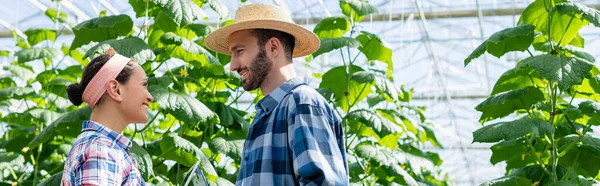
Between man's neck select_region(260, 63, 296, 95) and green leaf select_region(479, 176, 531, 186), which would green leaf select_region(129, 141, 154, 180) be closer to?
green leaf select_region(479, 176, 531, 186)

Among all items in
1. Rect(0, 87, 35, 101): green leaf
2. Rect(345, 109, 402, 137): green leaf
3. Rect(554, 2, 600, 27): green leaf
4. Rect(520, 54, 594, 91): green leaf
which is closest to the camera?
Rect(520, 54, 594, 91): green leaf

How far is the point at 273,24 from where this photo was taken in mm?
2523

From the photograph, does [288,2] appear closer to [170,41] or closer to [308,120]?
[170,41]

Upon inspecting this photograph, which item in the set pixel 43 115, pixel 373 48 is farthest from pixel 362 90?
pixel 43 115

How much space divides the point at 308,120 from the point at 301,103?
54 mm

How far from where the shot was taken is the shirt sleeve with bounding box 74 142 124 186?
7.54ft

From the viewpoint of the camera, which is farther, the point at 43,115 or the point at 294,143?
the point at 43,115

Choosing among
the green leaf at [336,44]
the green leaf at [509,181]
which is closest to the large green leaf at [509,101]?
the green leaf at [509,181]

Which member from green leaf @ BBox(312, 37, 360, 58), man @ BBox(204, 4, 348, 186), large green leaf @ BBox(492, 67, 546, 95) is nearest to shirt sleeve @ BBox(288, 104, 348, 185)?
man @ BBox(204, 4, 348, 186)

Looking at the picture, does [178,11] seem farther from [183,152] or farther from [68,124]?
[68,124]

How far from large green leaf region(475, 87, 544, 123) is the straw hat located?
5.58 ft

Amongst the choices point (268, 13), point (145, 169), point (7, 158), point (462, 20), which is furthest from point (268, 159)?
point (462, 20)

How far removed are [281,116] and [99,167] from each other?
0.46 meters

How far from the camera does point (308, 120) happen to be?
2221mm
